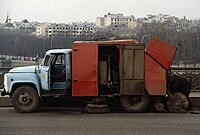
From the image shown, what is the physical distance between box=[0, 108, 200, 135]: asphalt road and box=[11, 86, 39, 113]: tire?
0.87 ft

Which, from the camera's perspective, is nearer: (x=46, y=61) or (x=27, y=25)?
(x=46, y=61)

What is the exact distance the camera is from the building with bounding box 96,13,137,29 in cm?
1777

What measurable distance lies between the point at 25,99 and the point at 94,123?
3.03 meters

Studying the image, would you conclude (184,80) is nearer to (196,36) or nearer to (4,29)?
(196,36)

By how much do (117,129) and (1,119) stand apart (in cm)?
343

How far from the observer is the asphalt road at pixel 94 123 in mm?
7800

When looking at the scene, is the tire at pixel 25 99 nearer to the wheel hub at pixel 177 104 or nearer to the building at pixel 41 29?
the building at pixel 41 29

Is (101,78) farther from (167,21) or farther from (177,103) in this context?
(167,21)

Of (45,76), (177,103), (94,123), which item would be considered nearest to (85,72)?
(45,76)

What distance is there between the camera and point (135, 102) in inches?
442

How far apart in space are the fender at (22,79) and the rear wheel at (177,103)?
4094 millimetres

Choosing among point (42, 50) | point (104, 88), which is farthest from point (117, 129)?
point (42, 50)

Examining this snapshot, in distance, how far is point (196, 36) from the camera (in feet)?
53.6

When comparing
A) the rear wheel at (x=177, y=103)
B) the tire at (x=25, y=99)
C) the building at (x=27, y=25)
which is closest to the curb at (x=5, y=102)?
the tire at (x=25, y=99)
